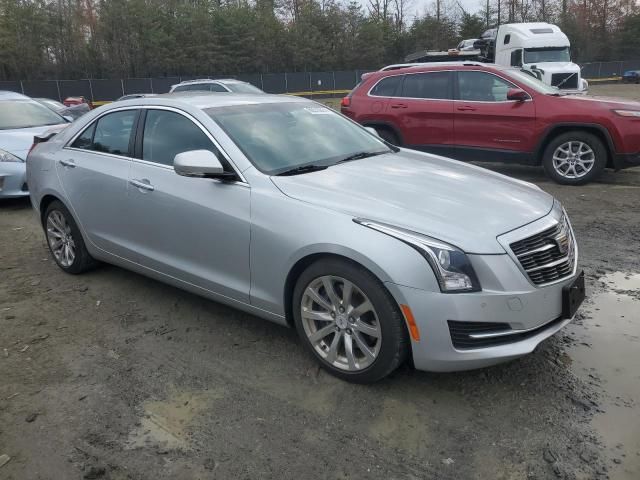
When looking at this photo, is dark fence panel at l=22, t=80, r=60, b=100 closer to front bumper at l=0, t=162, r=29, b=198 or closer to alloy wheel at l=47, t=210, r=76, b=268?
front bumper at l=0, t=162, r=29, b=198

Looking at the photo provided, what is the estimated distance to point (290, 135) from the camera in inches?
156

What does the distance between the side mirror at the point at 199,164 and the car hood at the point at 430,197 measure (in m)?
0.39

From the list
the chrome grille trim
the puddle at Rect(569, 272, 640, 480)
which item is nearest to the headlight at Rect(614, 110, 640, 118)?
the puddle at Rect(569, 272, 640, 480)

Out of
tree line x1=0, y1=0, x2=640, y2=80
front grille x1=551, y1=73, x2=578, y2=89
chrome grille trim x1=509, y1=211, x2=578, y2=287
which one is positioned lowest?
chrome grille trim x1=509, y1=211, x2=578, y2=287

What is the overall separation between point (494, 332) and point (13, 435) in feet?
8.33

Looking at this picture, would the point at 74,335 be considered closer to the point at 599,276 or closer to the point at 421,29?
the point at 599,276

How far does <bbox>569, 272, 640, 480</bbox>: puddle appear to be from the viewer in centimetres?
264

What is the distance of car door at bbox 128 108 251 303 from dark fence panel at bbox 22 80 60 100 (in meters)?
34.7

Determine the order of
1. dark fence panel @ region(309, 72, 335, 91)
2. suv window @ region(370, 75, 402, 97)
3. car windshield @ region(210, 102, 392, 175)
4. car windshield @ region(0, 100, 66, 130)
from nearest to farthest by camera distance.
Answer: car windshield @ region(210, 102, 392, 175)
car windshield @ region(0, 100, 66, 130)
suv window @ region(370, 75, 402, 97)
dark fence panel @ region(309, 72, 335, 91)

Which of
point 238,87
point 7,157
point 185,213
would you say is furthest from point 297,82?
point 185,213

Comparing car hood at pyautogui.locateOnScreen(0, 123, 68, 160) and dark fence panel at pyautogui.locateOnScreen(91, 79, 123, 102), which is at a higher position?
dark fence panel at pyautogui.locateOnScreen(91, 79, 123, 102)

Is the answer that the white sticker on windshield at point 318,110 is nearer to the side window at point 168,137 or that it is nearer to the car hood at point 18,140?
the side window at point 168,137

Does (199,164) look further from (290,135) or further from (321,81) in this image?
(321,81)

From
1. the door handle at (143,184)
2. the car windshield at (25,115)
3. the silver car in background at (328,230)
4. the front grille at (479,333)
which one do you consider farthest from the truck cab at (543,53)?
the front grille at (479,333)
